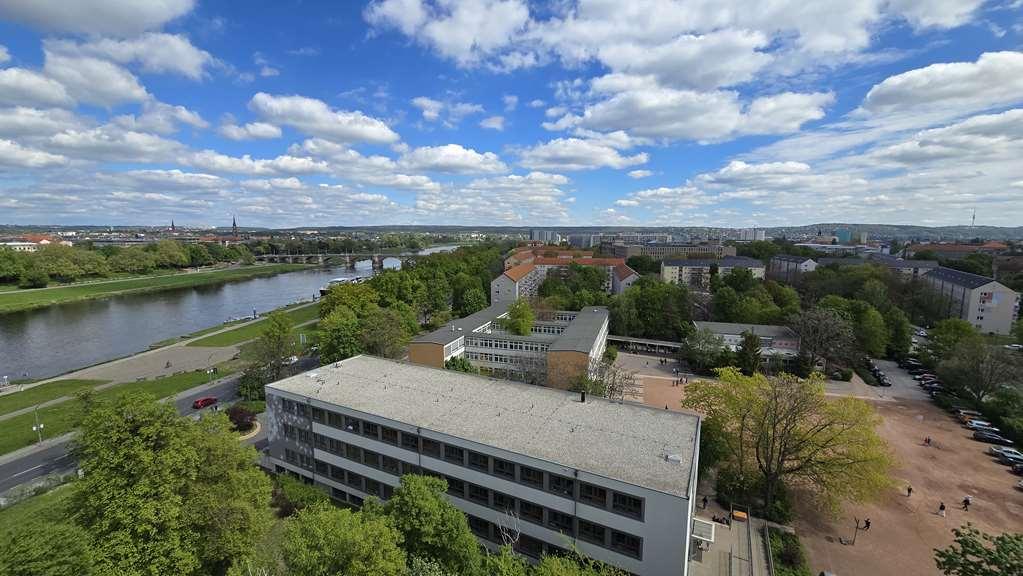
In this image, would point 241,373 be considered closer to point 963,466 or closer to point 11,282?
point 963,466

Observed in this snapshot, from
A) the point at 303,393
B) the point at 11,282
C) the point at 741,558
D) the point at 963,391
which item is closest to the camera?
the point at 741,558

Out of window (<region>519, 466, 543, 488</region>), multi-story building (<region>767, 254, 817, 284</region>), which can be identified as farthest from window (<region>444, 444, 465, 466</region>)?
multi-story building (<region>767, 254, 817, 284</region>)

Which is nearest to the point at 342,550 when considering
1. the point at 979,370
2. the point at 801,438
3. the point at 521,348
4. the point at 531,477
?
the point at 531,477

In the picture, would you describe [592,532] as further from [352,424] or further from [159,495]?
[159,495]

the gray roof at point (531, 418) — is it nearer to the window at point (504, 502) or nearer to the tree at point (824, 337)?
the window at point (504, 502)

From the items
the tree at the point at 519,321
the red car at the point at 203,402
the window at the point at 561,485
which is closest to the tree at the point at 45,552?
Answer: the window at the point at 561,485

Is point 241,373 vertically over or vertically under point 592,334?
under

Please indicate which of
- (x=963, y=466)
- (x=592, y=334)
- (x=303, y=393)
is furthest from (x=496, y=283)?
(x=963, y=466)
